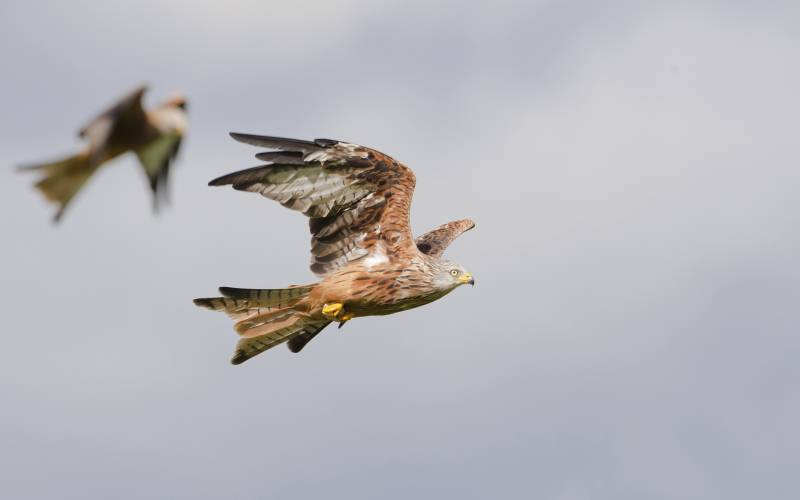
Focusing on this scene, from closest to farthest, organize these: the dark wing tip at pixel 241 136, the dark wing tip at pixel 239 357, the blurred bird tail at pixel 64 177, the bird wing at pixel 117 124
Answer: the bird wing at pixel 117 124 → the blurred bird tail at pixel 64 177 → the dark wing tip at pixel 241 136 → the dark wing tip at pixel 239 357

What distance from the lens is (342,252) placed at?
15891 mm

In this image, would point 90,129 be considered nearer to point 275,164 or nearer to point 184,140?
point 184,140

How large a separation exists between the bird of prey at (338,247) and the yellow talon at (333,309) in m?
0.01

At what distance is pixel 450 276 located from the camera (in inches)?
603

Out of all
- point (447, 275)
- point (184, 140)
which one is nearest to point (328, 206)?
point (447, 275)

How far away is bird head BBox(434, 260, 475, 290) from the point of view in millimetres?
15258

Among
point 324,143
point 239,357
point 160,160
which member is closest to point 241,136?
point 324,143

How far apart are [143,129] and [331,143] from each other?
7.12 m

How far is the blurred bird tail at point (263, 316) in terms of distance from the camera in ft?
51.2

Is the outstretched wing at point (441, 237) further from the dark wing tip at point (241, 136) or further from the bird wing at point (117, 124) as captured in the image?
the bird wing at point (117, 124)

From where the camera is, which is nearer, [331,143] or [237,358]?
[331,143]

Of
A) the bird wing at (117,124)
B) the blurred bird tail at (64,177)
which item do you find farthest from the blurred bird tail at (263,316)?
the bird wing at (117,124)

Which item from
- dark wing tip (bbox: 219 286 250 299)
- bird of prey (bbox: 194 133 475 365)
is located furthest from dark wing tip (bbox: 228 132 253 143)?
dark wing tip (bbox: 219 286 250 299)

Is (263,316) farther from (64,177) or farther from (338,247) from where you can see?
(64,177)
